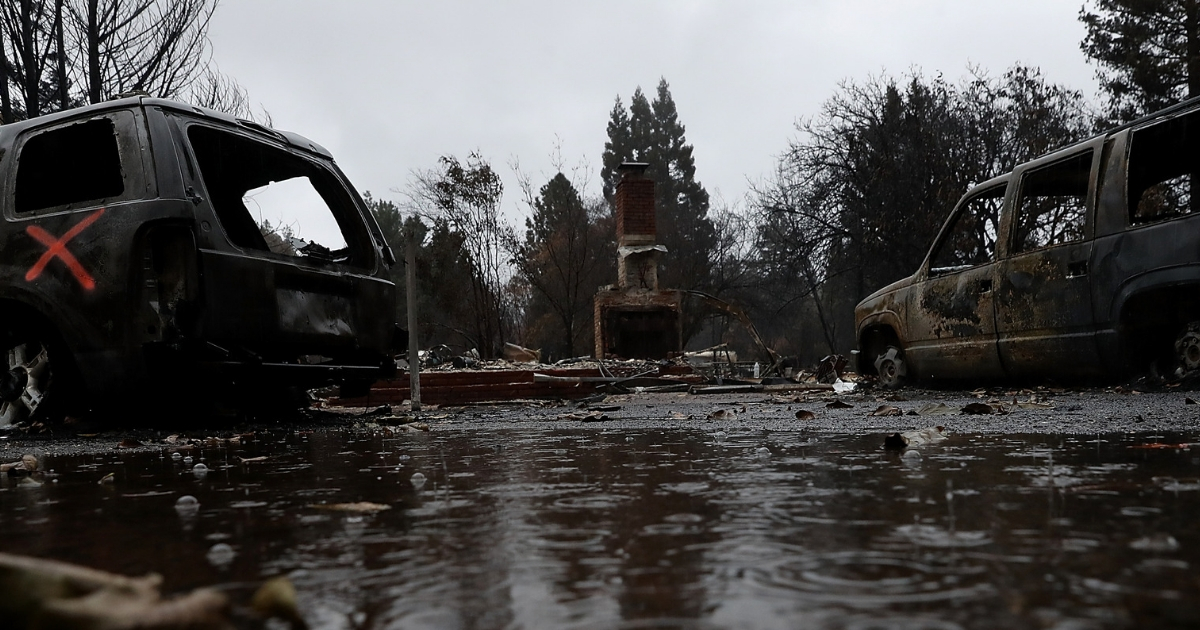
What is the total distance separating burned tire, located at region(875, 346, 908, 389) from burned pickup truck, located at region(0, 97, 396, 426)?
17.0ft

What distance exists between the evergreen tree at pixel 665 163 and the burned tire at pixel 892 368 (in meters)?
37.0

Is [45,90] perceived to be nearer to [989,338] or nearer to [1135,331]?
[989,338]

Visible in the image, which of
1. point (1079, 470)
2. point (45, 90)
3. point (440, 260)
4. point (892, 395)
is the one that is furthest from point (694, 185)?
point (1079, 470)

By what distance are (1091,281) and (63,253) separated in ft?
20.6

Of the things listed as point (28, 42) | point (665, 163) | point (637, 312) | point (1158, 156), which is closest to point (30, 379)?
point (1158, 156)

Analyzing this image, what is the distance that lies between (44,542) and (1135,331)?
6.21 metres

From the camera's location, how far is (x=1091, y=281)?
6113 millimetres

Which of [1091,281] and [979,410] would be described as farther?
[1091,281]

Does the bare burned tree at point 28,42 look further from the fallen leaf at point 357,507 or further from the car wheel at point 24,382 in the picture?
the fallen leaf at point 357,507

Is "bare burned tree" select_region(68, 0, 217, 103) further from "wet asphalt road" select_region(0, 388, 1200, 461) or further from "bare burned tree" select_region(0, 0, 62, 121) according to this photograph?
"wet asphalt road" select_region(0, 388, 1200, 461)

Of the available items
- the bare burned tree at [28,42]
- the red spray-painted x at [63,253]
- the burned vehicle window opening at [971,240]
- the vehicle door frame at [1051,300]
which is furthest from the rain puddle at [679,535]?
the burned vehicle window opening at [971,240]

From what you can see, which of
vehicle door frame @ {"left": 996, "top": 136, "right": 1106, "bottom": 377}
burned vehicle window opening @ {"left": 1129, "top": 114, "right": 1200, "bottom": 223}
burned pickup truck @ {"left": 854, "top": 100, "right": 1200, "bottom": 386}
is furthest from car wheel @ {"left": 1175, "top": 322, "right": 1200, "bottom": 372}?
burned vehicle window opening @ {"left": 1129, "top": 114, "right": 1200, "bottom": 223}

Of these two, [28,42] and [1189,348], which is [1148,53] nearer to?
[1189,348]

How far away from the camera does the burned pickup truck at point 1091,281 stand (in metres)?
5.78
